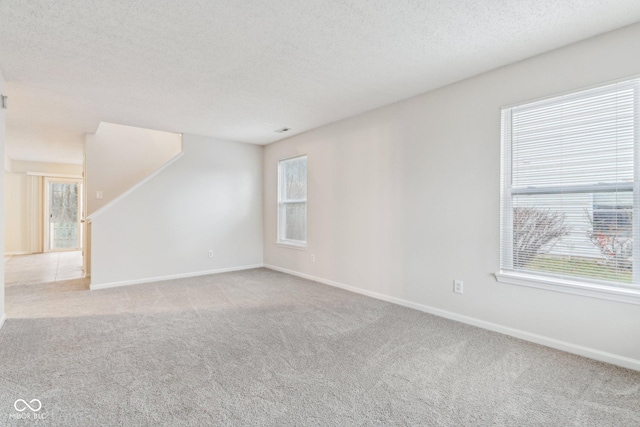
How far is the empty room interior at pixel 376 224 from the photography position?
1.87m

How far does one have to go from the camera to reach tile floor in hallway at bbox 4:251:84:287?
483 cm

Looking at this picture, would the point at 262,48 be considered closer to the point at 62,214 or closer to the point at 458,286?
the point at 458,286

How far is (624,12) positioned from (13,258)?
1033 cm

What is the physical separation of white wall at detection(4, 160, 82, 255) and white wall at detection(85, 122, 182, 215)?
14.1 feet

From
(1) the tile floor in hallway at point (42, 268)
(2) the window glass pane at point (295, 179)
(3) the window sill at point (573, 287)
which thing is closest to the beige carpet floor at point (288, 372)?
(3) the window sill at point (573, 287)

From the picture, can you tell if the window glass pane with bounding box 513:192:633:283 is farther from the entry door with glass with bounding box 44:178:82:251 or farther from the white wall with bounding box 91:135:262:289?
the entry door with glass with bounding box 44:178:82:251

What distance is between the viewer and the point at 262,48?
2408mm

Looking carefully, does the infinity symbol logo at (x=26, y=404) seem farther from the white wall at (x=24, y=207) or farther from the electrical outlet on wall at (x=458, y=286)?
the white wall at (x=24, y=207)

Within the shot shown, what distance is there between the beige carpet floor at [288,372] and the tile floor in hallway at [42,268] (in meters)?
1.93

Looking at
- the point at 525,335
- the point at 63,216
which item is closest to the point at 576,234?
the point at 525,335

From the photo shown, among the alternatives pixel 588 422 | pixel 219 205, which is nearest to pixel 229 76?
pixel 219 205

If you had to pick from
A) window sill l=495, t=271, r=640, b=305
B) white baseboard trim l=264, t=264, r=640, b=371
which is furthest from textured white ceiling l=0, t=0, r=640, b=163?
white baseboard trim l=264, t=264, r=640, b=371

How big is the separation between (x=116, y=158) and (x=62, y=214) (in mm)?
4698

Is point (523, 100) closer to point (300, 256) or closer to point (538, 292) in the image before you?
point (538, 292)
